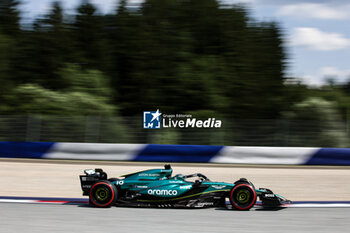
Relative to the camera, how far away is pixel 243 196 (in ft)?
23.1

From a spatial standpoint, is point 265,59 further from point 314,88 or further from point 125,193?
point 125,193

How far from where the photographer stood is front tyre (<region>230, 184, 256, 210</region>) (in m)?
6.97

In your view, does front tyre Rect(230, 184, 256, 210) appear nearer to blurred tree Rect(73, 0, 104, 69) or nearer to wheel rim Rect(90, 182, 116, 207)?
wheel rim Rect(90, 182, 116, 207)

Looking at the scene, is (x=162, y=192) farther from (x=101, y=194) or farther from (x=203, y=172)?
(x=203, y=172)

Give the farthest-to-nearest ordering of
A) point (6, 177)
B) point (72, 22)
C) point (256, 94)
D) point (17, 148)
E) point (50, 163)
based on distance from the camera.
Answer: point (72, 22)
point (256, 94)
point (17, 148)
point (50, 163)
point (6, 177)

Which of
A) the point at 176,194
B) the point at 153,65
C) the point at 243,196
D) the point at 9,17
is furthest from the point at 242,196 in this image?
the point at 9,17

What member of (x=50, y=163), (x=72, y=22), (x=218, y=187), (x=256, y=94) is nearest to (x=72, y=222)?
(x=218, y=187)

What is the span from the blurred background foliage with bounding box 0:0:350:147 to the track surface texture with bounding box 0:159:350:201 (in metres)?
7.70

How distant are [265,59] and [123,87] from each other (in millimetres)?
8627

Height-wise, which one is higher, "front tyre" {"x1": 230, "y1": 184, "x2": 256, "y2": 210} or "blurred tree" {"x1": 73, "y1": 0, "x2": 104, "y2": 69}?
"blurred tree" {"x1": 73, "y1": 0, "x2": 104, "y2": 69}

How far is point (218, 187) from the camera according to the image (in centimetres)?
720

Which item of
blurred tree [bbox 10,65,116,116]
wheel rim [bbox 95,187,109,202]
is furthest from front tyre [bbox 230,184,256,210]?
blurred tree [bbox 10,65,116,116]

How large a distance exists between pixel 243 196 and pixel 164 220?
145 centimetres

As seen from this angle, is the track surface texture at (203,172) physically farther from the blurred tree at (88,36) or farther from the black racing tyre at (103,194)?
the blurred tree at (88,36)
